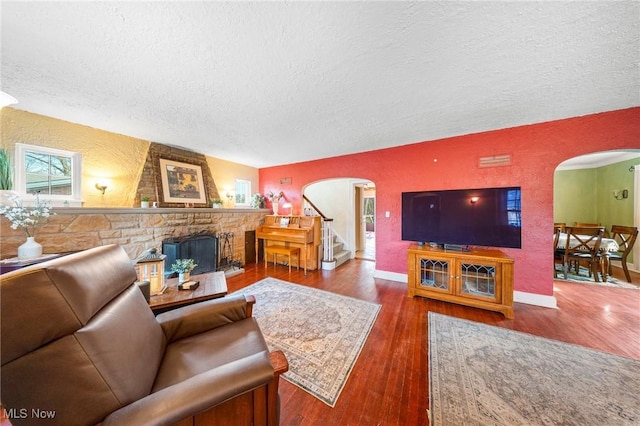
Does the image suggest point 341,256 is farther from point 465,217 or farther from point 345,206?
point 465,217

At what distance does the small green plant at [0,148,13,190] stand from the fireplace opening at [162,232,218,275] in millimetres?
1684

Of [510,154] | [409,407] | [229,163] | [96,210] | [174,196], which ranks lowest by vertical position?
[409,407]

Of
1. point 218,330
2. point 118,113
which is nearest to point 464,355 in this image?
point 218,330

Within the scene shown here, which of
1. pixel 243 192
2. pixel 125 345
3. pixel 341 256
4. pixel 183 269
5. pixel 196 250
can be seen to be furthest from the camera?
pixel 243 192

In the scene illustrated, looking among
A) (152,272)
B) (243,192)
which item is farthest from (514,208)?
(243,192)

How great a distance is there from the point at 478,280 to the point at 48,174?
589cm

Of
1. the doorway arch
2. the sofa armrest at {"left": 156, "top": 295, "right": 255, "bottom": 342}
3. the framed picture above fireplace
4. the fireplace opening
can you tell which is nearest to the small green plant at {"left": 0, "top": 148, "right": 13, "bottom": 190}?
the framed picture above fireplace

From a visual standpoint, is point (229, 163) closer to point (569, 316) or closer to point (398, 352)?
point (398, 352)

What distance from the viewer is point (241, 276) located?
12.9 ft

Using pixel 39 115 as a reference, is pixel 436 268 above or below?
below

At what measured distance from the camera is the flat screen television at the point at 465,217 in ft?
8.73

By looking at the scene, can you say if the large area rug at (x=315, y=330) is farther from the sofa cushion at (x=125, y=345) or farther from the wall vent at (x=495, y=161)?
the wall vent at (x=495, y=161)

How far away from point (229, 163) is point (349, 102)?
3586 mm

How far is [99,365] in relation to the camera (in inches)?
30.2
